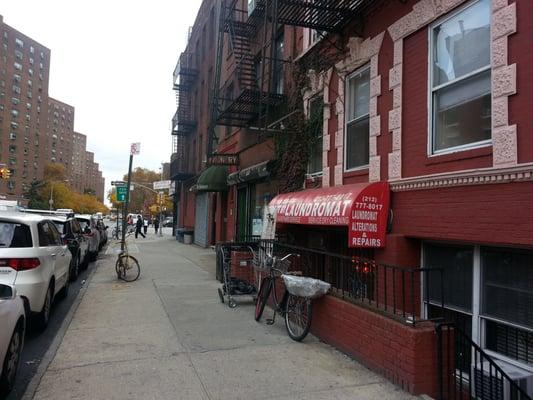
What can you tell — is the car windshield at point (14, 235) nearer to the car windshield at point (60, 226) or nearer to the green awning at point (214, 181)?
the car windshield at point (60, 226)

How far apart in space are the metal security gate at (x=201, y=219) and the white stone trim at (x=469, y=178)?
16766 mm

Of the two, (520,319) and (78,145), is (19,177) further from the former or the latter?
(520,319)

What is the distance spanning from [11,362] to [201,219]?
19742mm

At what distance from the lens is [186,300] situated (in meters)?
9.39

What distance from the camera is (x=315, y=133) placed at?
963 centimetres

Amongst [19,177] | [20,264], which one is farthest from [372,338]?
[19,177]

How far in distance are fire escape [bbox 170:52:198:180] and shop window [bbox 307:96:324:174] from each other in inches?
724

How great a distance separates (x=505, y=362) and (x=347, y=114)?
15.6ft

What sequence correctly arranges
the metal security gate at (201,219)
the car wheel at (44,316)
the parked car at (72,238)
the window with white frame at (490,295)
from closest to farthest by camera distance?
the window with white frame at (490,295)
the car wheel at (44,316)
the parked car at (72,238)
the metal security gate at (201,219)

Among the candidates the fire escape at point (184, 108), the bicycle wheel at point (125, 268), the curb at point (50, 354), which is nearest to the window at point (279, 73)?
the bicycle wheel at point (125, 268)

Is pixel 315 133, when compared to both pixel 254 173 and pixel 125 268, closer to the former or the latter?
pixel 254 173

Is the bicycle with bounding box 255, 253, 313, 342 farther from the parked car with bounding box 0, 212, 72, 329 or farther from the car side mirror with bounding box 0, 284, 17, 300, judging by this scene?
the car side mirror with bounding box 0, 284, 17, 300

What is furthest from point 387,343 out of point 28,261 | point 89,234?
point 89,234

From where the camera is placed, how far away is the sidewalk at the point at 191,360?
4707 millimetres
